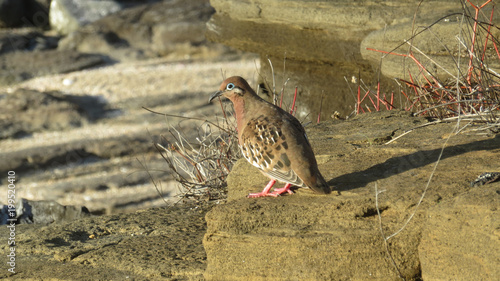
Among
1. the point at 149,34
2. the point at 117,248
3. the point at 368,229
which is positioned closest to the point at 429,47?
the point at 368,229

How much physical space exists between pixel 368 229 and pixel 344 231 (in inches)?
3.9

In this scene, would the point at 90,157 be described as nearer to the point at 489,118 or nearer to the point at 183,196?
the point at 183,196

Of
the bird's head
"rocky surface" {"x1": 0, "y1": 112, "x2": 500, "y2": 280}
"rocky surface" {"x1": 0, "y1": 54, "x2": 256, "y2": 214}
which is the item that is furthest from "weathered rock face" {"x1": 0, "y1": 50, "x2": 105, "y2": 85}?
the bird's head

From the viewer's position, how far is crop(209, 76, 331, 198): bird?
2.71m

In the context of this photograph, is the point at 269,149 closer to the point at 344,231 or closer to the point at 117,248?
the point at 344,231

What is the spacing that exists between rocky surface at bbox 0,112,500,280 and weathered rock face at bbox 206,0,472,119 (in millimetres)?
2064

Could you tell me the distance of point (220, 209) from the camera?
8.84 feet

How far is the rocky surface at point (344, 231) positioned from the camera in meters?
2.36

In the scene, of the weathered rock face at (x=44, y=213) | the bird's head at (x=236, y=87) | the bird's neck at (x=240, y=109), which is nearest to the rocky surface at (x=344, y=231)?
the bird's neck at (x=240, y=109)

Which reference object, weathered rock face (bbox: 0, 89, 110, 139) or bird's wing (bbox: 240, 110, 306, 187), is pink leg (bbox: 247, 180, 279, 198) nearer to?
bird's wing (bbox: 240, 110, 306, 187)

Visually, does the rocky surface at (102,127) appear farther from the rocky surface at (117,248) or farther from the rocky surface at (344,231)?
the rocky surface at (344,231)

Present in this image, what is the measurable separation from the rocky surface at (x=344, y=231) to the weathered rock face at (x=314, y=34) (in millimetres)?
2064

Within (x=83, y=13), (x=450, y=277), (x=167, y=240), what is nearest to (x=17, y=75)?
(x=83, y=13)

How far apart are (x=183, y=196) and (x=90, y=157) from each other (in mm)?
3623
